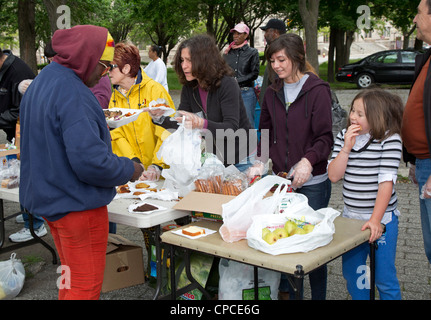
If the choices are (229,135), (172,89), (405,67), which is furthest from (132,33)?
(229,135)

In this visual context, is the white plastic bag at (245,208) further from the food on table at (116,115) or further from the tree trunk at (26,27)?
the tree trunk at (26,27)

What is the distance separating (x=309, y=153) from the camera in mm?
2824

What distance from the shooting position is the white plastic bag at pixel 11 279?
3.55 metres

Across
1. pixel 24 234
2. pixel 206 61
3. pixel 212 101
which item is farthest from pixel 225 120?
pixel 24 234

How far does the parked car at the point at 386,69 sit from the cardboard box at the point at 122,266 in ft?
49.4

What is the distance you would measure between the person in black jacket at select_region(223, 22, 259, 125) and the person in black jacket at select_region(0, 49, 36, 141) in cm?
288

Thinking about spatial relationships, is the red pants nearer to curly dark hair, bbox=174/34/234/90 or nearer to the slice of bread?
the slice of bread

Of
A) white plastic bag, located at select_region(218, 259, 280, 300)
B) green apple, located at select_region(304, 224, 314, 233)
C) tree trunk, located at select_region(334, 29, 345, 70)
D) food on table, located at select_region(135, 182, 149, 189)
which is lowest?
white plastic bag, located at select_region(218, 259, 280, 300)

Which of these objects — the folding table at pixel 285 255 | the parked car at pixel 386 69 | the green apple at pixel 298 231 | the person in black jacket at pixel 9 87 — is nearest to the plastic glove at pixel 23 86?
the person in black jacket at pixel 9 87

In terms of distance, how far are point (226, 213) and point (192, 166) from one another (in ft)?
2.12

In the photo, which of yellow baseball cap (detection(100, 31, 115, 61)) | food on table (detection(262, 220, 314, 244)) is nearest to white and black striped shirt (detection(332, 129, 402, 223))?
food on table (detection(262, 220, 314, 244))

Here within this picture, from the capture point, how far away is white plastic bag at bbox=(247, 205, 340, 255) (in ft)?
7.41

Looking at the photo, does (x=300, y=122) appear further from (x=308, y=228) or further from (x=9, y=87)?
(x=9, y=87)

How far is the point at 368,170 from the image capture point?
2625 mm
